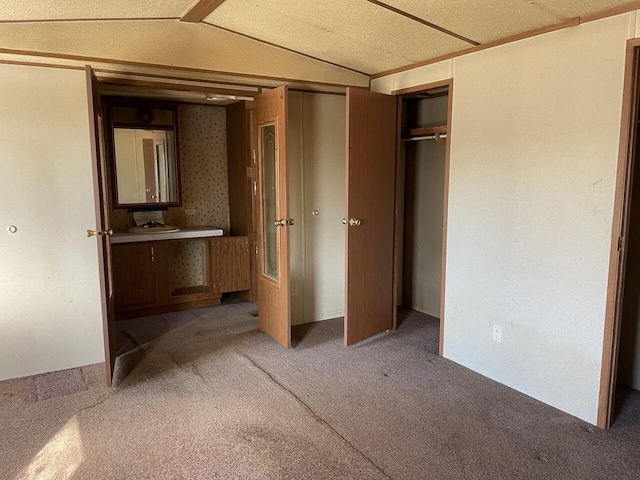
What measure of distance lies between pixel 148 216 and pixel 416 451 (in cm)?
367

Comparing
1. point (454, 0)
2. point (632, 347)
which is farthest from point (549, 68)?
point (632, 347)

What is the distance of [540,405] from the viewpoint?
115 inches

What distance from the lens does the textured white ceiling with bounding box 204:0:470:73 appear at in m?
2.86

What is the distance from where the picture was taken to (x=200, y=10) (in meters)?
3.12

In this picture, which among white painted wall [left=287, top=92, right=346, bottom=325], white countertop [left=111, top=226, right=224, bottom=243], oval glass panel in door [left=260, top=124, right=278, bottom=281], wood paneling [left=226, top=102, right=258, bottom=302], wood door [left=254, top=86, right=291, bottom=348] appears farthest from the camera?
wood paneling [left=226, top=102, right=258, bottom=302]

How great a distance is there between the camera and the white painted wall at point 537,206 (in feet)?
8.45

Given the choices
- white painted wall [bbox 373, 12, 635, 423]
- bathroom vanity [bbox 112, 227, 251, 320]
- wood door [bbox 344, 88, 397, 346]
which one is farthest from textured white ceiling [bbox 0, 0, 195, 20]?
bathroom vanity [bbox 112, 227, 251, 320]

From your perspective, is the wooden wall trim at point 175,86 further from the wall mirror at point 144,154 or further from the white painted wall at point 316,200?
the wall mirror at point 144,154

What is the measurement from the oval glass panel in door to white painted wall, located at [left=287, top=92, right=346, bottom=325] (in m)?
0.23

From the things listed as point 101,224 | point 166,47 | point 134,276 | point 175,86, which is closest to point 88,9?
point 166,47

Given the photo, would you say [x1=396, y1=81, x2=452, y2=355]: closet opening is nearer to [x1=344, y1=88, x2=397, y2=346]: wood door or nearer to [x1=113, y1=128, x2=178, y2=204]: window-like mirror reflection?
[x1=344, y1=88, x2=397, y2=346]: wood door

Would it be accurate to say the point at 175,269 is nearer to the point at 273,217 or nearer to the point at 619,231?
the point at 273,217

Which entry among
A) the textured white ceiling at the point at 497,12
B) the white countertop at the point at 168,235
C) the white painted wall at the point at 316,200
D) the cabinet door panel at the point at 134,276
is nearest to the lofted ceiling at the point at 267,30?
the textured white ceiling at the point at 497,12

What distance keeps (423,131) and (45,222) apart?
3050mm
